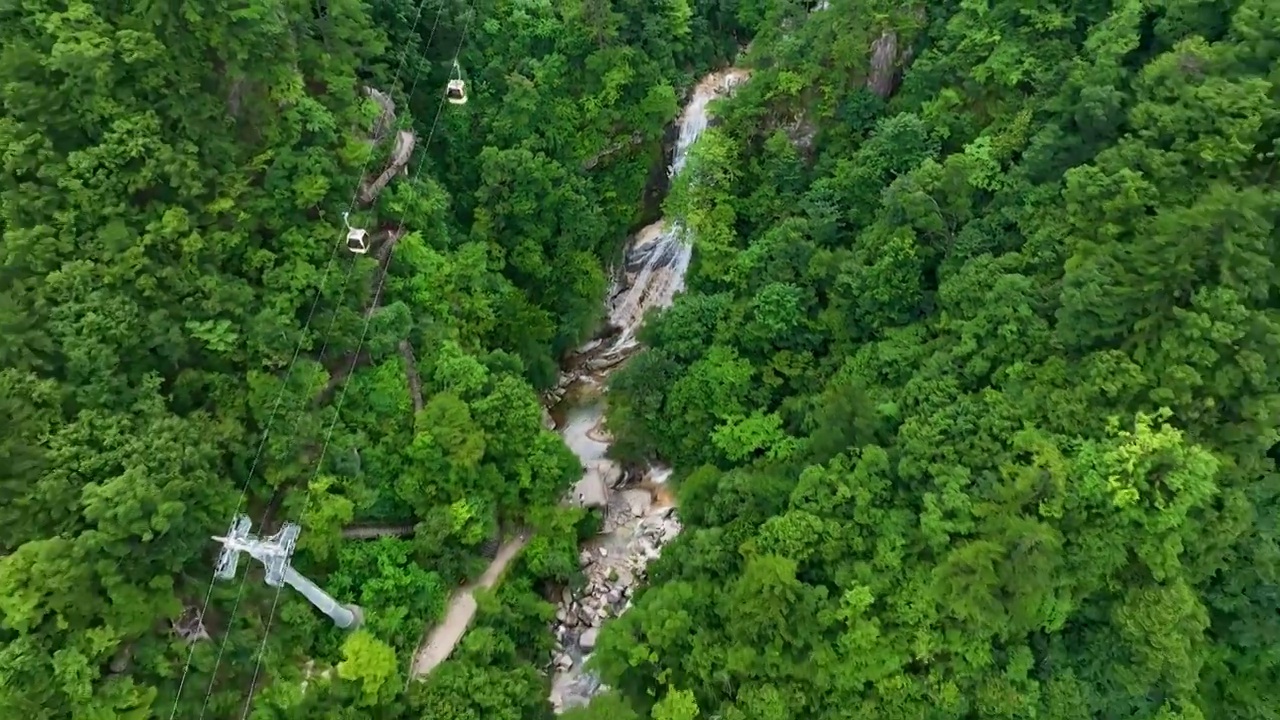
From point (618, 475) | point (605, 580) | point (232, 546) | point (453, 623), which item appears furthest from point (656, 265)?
point (232, 546)

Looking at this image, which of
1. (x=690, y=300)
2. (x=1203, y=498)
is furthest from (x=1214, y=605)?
(x=690, y=300)

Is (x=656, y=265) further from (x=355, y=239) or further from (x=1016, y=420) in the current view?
(x=1016, y=420)

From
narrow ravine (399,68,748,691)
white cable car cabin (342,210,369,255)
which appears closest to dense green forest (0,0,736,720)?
white cable car cabin (342,210,369,255)

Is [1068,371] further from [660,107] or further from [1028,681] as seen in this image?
[660,107]

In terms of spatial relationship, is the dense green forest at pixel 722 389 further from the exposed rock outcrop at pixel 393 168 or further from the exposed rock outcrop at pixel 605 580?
the exposed rock outcrop at pixel 605 580

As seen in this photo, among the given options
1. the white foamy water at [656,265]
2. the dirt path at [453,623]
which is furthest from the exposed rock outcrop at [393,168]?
the dirt path at [453,623]

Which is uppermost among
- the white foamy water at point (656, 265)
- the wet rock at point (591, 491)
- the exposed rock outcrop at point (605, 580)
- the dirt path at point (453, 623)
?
the white foamy water at point (656, 265)
